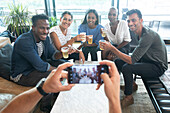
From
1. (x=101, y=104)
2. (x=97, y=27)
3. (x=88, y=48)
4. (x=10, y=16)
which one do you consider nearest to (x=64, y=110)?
(x=101, y=104)

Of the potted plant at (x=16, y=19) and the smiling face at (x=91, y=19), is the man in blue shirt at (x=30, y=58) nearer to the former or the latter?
the smiling face at (x=91, y=19)

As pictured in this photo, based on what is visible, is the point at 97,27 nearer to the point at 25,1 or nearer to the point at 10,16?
the point at 10,16

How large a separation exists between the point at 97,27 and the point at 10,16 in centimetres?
195

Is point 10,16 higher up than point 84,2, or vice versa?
point 84,2

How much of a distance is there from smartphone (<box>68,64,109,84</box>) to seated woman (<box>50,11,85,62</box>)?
1284 mm

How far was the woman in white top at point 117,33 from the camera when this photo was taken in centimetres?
241

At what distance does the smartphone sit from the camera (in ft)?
2.96

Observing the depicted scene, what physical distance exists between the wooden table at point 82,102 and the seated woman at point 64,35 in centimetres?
87

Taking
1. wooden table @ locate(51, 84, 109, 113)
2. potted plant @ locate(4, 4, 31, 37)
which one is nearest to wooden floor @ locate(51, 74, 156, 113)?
wooden table @ locate(51, 84, 109, 113)

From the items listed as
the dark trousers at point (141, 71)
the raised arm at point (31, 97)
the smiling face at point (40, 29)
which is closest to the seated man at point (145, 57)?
the dark trousers at point (141, 71)

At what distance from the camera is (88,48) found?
2.64 m

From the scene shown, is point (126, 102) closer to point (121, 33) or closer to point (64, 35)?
point (121, 33)

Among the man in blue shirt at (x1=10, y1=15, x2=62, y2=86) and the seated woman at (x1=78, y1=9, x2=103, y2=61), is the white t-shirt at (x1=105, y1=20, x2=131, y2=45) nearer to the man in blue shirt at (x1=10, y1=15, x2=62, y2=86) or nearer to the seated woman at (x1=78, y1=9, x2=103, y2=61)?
the seated woman at (x1=78, y1=9, x2=103, y2=61)

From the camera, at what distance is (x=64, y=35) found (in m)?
2.39
